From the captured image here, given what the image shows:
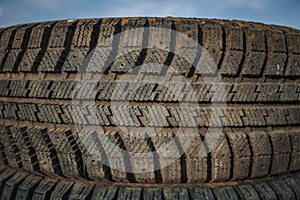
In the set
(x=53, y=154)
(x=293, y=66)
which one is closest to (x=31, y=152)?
Result: (x=53, y=154)

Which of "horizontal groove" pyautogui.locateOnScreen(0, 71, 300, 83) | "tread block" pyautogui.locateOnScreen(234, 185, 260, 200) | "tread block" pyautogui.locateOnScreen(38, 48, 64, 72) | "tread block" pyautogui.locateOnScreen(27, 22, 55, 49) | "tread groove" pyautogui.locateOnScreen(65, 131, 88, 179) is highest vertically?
"tread block" pyautogui.locateOnScreen(27, 22, 55, 49)

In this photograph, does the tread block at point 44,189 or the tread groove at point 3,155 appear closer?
the tread block at point 44,189

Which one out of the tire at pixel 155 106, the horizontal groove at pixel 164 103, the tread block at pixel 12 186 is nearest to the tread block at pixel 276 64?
the tire at pixel 155 106

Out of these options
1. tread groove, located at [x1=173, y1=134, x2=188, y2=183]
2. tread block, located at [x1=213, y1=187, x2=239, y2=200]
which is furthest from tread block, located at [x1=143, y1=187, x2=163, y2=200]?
tread block, located at [x1=213, y1=187, x2=239, y2=200]

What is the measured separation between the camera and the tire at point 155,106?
3.56 feet

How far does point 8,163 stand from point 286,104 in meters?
1.30

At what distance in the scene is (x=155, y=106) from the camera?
108 cm

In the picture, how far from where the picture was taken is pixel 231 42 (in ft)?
3.65

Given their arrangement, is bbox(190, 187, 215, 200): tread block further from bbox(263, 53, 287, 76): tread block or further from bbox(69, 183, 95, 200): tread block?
bbox(263, 53, 287, 76): tread block

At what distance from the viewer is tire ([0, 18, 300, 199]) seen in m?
1.08

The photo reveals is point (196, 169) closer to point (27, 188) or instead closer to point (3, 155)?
point (27, 188)

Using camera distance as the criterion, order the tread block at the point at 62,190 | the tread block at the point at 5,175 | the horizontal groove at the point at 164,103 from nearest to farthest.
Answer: the horizontal groove at the point at 164,103
the tread block at the point at 62,190
the tread block at the point at 5,175

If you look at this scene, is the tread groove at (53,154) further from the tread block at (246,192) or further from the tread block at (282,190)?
the tread block at (282,190)

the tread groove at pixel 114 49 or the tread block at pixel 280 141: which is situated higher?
the tread groove at pixel 114 49
